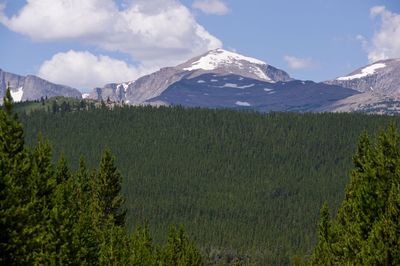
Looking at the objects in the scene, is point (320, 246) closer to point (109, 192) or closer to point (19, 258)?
point (109, 192)

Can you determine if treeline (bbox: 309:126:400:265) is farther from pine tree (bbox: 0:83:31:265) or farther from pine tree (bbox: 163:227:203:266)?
pine tree (bbox: 163:227:203:266)

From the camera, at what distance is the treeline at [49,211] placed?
30.4 metres

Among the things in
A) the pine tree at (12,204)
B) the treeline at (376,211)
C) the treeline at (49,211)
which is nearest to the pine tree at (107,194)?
the treeline at (49,211)

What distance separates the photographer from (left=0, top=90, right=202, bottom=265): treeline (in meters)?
30.4

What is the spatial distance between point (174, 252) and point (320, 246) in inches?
783

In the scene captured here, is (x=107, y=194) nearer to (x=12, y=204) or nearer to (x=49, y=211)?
(x=49, y=211)

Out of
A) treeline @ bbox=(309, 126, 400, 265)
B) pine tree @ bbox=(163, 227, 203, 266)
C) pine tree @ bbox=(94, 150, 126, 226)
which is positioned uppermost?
treeline @ bbox=(309, 126, 400, 265)

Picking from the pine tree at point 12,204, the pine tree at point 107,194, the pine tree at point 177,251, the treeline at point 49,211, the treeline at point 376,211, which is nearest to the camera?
the pine tree at point 12,204

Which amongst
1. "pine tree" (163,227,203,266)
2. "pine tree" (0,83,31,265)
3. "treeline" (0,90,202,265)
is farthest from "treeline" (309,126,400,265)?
"pine tree" (163,227,203,266)

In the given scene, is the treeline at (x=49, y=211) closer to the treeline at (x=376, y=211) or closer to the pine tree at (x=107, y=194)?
the pine tree at (x=107, y=194)

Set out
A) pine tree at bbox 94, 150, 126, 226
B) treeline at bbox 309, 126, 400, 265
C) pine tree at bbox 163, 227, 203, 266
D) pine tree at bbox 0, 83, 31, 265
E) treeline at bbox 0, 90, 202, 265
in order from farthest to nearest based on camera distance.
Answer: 1. pine tree at bbox 163, 227, 203, 266
2. pine tree at bbox 94, 150, 126, 226
3. treeline at bbox 309, 126, 400, 265
4. treeline at bbox 0, 90, 202, 265
5. pine tree at bbox 0, 83, 31, 265

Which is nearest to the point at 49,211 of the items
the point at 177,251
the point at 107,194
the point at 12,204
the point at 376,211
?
the point at 12,204

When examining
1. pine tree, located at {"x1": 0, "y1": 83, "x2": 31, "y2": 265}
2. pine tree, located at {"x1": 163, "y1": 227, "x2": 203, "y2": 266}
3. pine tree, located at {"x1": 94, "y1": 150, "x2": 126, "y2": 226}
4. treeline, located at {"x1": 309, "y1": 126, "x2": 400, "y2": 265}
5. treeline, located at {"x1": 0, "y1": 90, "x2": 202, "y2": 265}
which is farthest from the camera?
pine tree, located at {"x1": 163, "y1": 227, "x2": 203, "y2": 266}

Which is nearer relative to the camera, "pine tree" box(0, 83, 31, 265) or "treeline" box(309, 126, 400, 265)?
"pine tree" box(0, 83, 31, 265)
